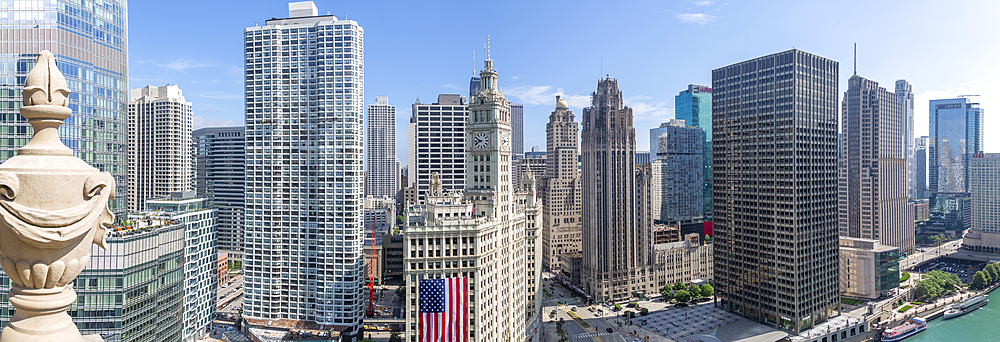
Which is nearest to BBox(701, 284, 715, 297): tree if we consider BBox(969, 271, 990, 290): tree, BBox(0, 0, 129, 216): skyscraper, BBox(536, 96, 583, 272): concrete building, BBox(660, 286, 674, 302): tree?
BBox(660, 286, 674, 302): tree

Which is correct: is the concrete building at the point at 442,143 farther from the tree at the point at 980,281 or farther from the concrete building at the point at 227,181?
the tree at the point at 980,281

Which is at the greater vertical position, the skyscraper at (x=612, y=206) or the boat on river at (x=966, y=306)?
the skyscraper at (x=612, y=206)

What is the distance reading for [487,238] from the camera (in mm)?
66188

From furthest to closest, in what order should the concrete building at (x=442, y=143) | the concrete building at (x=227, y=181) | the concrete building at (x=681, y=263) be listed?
the concrete building at (x=227, y=181) → the concrete building at (x=442, y=143) → the concrete building at (x=681, y=263)

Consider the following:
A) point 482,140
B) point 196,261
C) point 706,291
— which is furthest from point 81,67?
point 706,291

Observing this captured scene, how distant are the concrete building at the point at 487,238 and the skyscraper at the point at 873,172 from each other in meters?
→ 134

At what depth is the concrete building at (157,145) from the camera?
153 metres

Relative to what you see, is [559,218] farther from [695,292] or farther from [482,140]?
[482,140]

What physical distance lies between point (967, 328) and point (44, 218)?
5957 inches

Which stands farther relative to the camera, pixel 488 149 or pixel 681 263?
pixel 681 263

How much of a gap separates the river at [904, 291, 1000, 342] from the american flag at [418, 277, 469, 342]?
319ft

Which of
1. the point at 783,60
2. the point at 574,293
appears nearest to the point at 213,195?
the point at 574,293

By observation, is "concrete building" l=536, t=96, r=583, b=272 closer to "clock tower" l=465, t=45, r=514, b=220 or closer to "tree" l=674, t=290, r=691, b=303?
"tree" l=674, t=290, r=691, b=303

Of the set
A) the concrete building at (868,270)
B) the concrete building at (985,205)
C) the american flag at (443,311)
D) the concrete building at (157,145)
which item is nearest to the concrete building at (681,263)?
the concrete building at (868,270)
